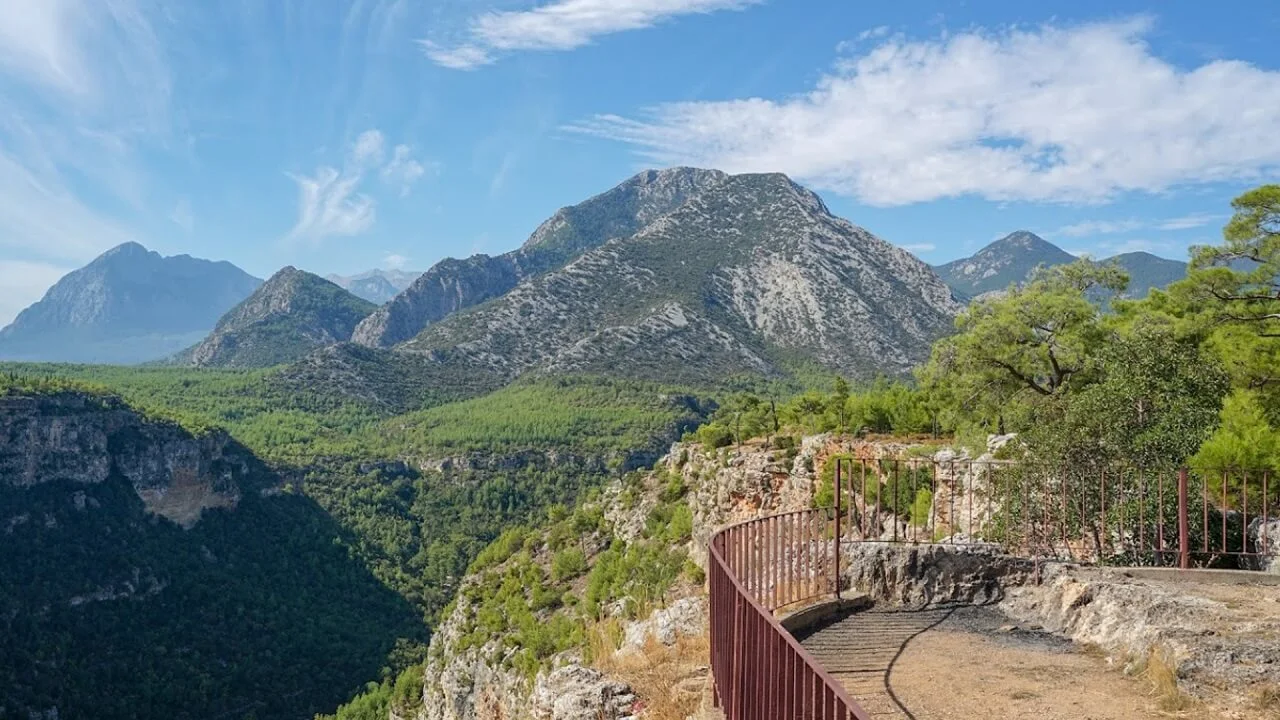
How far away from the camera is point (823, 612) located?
27.7 ft

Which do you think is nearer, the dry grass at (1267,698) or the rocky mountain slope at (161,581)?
the dry grass at (1267,698)

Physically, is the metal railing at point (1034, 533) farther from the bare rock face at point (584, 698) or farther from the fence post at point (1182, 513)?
the bare rock face at point (584, 698)

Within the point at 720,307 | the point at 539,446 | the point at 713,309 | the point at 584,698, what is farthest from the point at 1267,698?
the point at 720,307

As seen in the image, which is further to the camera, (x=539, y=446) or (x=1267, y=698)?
(x=539, y=446)

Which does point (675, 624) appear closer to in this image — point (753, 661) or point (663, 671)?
point (663, 671)

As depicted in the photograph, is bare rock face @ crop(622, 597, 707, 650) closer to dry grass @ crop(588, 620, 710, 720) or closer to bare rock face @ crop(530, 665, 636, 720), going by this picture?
dry grass @ crop(588, 620, 710, 720)

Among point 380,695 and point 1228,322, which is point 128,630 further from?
point 1228,322

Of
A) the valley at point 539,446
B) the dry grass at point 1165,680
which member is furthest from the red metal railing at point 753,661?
the dry grass at point 1165,680

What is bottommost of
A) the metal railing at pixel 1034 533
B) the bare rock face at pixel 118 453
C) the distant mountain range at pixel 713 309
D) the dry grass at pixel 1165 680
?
the bare rock face at pixel 118 453

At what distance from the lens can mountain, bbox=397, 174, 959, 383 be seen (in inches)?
4695

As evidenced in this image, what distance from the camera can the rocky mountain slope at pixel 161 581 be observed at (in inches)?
2328

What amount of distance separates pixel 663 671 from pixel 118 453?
90.3 metres

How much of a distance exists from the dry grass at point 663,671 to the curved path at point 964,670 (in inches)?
47.7

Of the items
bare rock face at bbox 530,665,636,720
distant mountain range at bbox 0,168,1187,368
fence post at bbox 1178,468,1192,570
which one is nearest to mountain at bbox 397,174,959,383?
distant mountain range at bbox 0,168,1187,368
